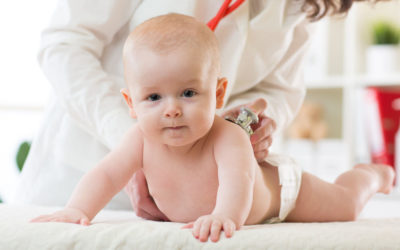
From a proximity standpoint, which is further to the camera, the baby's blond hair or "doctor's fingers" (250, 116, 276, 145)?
"doctor's fingers" (250, 116, 276, 145)

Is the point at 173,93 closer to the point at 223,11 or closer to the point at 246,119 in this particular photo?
the point at 246,119

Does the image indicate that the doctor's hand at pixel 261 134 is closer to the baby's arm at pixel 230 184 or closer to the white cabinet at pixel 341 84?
the baby's arm at pixel 230 184

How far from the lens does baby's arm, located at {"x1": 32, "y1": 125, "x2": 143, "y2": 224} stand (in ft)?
2.67

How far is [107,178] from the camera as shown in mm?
854

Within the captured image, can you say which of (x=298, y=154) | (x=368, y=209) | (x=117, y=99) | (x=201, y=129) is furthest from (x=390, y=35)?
(x=201, y=129)

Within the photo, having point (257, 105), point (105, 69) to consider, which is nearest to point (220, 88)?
point (257, 105)

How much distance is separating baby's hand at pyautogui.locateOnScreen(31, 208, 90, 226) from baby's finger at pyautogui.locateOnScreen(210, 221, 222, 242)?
19cm

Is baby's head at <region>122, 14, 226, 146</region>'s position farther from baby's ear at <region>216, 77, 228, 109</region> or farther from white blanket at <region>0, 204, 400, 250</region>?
white blanket at <region>0, 204, 400, 250</region>

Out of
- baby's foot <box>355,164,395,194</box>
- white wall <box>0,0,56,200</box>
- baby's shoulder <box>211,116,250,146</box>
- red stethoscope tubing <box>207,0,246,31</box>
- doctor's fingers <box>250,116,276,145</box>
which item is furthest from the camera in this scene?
white wall <box>0,0,56,200</box>

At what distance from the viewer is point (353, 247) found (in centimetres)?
61

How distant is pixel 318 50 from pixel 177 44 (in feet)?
7.67

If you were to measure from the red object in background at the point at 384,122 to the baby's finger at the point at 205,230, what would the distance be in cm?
222

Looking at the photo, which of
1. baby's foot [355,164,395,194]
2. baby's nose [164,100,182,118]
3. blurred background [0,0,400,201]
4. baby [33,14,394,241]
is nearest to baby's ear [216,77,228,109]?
baby [33,14,394,241]

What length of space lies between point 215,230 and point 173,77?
23 centimetres
